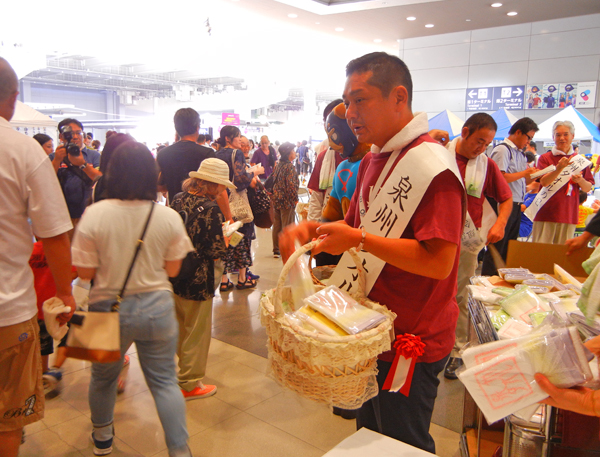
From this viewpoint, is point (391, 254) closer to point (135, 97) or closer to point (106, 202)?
point (106, 202)

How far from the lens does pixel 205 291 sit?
2.62 meters

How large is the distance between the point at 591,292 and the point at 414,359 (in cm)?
51

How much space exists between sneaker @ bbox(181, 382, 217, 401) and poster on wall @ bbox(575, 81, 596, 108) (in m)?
9.18

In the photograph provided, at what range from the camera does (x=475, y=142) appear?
2838 millimetres

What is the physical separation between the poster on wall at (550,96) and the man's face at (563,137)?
5.40 m

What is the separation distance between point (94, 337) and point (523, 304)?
1.70 metres

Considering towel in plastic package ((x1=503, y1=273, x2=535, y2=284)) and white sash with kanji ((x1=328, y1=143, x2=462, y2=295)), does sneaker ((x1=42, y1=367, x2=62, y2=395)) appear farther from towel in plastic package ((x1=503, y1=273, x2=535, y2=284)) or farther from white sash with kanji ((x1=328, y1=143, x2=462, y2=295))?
towel in plastic package ((x1=503, y1=273, x2=535, y2=284))

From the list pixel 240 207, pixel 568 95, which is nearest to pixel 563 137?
pixel 240 207

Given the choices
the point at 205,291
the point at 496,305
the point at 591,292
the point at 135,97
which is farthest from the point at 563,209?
the point at 135,97

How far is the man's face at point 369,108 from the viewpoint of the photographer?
125 centimetres

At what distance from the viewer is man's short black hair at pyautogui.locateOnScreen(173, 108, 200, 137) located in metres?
3.31

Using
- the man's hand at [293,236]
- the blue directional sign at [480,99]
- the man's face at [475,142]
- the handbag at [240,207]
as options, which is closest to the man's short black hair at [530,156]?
the blue directional sign at [480,99]

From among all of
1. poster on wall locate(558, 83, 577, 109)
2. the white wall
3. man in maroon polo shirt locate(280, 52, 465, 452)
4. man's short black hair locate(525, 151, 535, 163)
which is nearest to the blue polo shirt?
man in maroon polo shirt locate(280, 52, 465, 452)

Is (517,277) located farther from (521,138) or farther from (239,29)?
(239,29)
